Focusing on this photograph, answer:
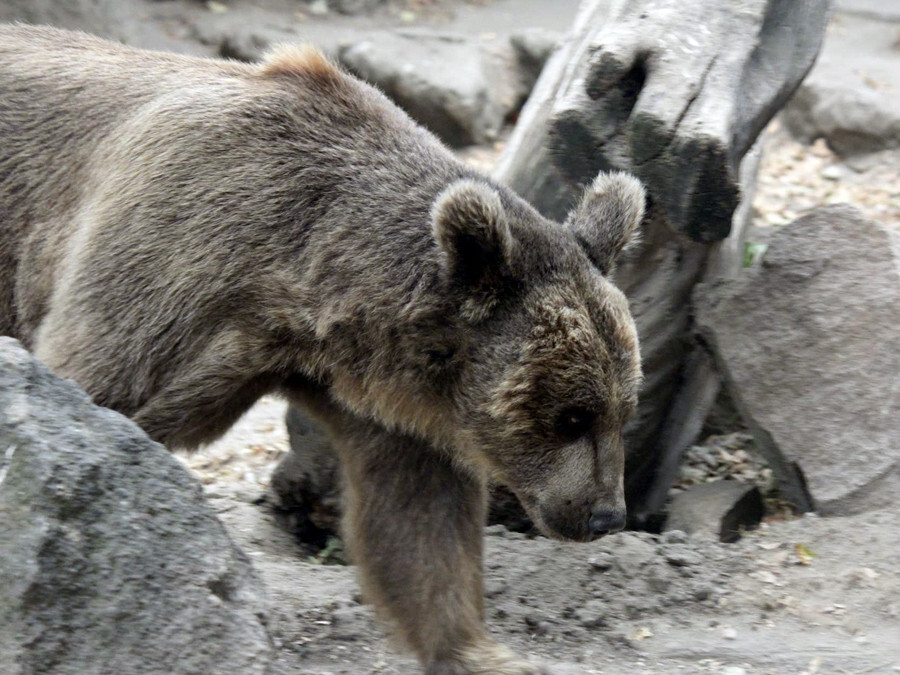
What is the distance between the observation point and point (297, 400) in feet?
15.2

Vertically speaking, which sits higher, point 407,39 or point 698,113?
point 698,113

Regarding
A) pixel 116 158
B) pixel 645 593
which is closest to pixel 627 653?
pixel 645 593

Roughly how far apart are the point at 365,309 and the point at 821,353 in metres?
2.56

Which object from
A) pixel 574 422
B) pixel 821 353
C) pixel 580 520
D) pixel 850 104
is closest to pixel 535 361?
pixel 574 422

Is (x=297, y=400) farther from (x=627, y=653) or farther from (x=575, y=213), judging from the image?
(x=627, y=653)

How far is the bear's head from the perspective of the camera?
4000 mm

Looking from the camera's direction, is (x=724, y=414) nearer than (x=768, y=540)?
No

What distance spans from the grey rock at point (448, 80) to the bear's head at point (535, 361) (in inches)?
298

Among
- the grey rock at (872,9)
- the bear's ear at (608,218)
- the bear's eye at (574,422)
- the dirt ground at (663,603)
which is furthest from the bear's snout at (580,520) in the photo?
the grey rock at (872,9)

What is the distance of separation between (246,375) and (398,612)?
1088 millimetres

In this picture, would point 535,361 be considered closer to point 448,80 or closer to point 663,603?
point 663,603

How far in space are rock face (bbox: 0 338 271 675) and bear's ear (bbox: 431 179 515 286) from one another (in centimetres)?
121

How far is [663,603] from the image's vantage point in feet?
16.3

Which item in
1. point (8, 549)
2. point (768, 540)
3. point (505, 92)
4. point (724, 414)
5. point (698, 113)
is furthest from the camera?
point (505, 92)
